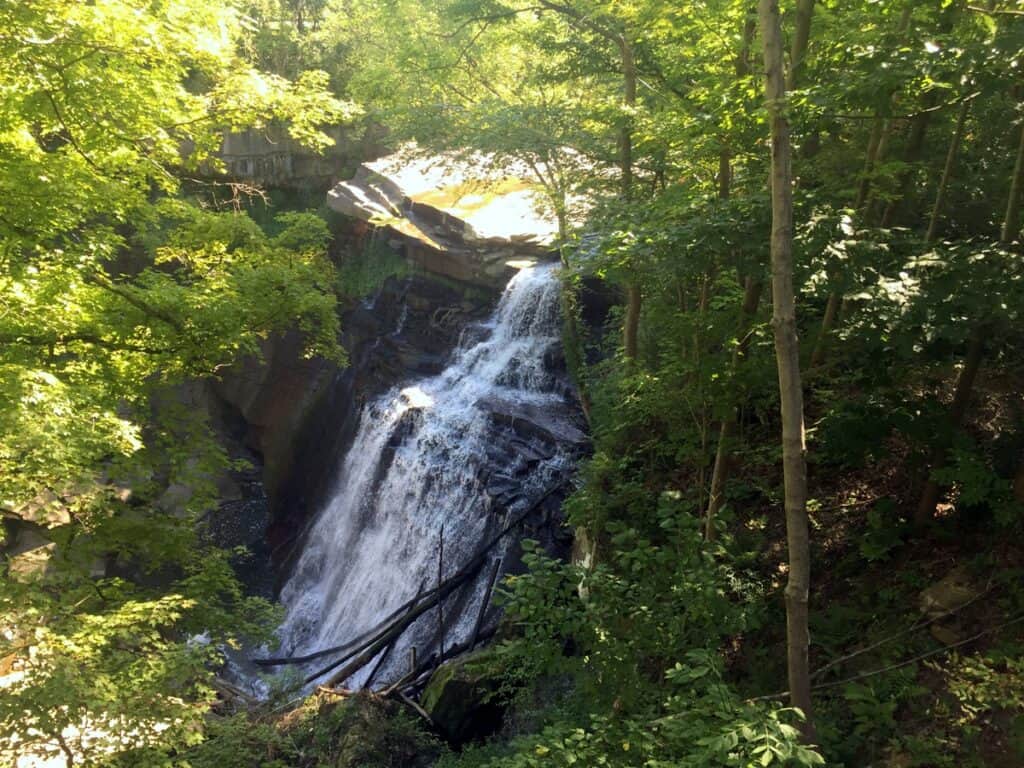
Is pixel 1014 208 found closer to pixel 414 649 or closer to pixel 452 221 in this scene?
pixel 414 649

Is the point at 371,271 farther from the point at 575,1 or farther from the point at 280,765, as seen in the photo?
the point at 280,765

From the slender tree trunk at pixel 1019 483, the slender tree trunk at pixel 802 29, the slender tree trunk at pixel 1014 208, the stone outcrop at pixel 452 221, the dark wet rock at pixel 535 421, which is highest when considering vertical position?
the stone outcrop at pixel 452 221

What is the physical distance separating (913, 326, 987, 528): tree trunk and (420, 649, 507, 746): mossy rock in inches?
170

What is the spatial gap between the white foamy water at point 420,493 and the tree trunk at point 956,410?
6412 millimetres

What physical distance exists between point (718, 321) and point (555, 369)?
8728mm

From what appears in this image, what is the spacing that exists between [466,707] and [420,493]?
559 cm

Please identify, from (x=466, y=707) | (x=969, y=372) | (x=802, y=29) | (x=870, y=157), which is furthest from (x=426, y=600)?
(x=802, y=29)

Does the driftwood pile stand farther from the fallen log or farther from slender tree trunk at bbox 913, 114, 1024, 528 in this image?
slender tree trunk at bbox 913, 114, 1024, 528

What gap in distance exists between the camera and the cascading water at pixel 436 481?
11109 mm

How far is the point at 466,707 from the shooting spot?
7.33m

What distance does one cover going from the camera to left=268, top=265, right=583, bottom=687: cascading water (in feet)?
36.4

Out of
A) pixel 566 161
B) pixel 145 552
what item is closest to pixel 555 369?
pixel 566 161

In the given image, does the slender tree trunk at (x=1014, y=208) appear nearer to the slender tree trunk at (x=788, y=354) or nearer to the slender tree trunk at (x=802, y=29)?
the slender tree trunk at (x=802, y=29)

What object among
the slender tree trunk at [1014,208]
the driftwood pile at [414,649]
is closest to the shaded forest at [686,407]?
the slender tree trunk at [1014,208]
